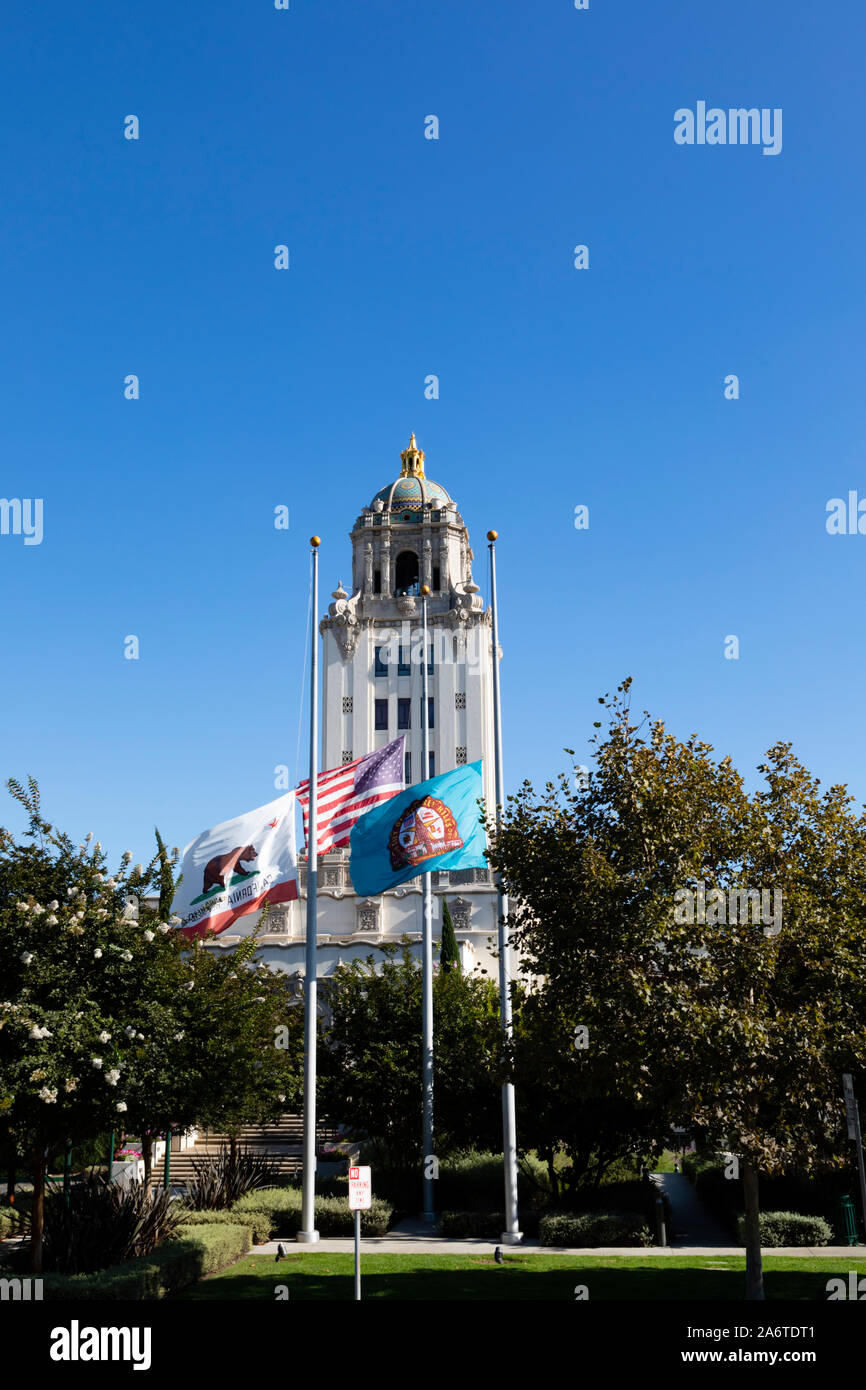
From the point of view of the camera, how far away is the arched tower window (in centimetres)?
9764

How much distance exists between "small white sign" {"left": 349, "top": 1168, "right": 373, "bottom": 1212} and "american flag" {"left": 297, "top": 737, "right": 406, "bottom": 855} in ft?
44.8

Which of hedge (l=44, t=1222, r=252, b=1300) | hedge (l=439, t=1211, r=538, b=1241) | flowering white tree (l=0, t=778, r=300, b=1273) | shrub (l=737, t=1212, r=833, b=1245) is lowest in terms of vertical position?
hedge (l=439, t=1211, r=538, b=1241)

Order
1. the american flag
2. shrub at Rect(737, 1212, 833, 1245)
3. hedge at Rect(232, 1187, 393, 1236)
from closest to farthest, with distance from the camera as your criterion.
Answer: shrub at Rect(737, 1212, 833, 1245) → hedge at Rect(232, 1187, 393, 1236) → the american flag

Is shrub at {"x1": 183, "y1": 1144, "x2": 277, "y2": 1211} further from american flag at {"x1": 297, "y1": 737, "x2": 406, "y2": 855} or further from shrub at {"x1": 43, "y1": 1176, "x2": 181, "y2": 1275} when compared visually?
american flag at {"x1": 297, "y1": 737, "x2": 406, "y2": 855}

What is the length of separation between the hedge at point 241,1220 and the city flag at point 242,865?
7217 millimetres

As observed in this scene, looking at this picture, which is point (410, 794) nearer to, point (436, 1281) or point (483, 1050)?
point (483, 1050)

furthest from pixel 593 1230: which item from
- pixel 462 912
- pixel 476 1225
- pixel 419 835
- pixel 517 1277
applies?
pixel 462 912

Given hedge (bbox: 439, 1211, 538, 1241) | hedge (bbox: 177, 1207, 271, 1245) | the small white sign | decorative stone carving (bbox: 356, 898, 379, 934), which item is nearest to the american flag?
hedge (bbox: 177, 1207, 271, 1245)

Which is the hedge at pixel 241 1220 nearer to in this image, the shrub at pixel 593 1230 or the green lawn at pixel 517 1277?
the green lawn at pixel 517 1277

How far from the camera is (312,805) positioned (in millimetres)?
29250

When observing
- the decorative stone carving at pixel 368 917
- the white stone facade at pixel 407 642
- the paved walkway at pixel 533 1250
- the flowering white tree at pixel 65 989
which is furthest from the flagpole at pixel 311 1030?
the white stone facade at pixel 407 642

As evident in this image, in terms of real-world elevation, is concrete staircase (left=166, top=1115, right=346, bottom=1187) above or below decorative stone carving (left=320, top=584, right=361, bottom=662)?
below
